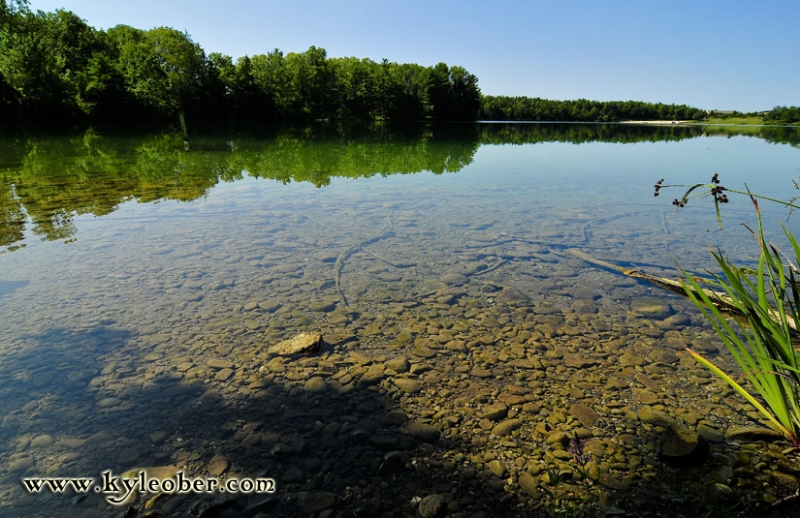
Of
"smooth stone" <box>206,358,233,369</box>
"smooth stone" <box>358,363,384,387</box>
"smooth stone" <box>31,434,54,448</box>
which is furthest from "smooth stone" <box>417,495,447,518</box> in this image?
"smooth stone" <box>31,434,54,448</box>

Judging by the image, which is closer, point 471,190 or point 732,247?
point 732,247

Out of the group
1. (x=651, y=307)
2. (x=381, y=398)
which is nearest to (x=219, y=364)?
(x=381, y=398)

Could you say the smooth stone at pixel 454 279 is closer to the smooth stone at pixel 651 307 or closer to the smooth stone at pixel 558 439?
the smooth stone at pixel 651 307

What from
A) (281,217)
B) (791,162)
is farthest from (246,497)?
(791,162)

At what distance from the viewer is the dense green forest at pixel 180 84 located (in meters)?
53.5

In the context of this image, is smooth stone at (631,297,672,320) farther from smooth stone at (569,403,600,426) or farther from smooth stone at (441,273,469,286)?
smooth stone at (569,403,600,426)

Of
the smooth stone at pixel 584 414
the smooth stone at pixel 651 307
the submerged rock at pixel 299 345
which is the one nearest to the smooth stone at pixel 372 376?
the submerged rock at pixel 299 345

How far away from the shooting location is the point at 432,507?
3199mm

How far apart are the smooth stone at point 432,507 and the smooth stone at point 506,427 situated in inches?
43.3

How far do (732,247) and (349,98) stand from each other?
328 ft

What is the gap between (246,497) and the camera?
336cm

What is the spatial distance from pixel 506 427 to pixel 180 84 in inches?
3197

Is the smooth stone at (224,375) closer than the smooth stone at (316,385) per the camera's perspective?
No

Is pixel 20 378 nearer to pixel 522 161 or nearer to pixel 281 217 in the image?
pixel 281 217
